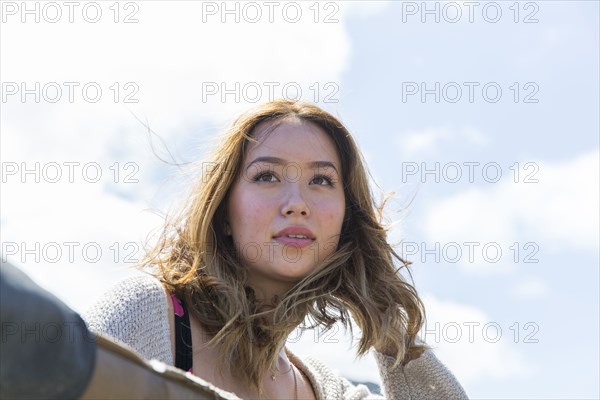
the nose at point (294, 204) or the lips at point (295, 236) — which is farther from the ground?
the nose at point (294, 204)

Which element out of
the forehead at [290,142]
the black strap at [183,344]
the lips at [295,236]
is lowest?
the black strap at [183,344]

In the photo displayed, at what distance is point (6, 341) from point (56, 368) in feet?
0.22

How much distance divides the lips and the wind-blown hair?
143 mm

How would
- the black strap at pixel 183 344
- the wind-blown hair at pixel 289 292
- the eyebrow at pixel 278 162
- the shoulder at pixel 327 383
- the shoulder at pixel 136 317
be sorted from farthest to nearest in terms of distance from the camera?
the shoulder at pixel 327 383 → the eyebrow at pixel 278 162 → the wind-blown hair at pixel 289 292 → the black strap at pixel 183 344 → the shoulder at pixel 136 317

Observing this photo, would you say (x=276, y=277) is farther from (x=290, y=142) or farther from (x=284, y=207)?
(x=290, y=142)

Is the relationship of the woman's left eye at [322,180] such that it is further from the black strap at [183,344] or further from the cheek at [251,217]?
the black strap at [183,344]

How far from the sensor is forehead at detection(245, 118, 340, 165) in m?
2.85

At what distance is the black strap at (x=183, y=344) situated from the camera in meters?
2.49

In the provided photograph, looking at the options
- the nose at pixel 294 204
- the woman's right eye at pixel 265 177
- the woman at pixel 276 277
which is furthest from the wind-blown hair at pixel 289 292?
the nose at pixel 294 204

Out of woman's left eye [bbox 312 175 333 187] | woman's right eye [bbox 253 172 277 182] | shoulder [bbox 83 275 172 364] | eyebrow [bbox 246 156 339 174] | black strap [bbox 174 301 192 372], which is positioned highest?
eyebrow [bbox 246 156 339 174]

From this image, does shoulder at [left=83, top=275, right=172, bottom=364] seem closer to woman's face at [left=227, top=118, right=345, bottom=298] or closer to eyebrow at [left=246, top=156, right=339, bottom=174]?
woman's face at [left=227, top=118, right=345, bottom=298]

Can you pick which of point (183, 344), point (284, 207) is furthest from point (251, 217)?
point (183, 344)

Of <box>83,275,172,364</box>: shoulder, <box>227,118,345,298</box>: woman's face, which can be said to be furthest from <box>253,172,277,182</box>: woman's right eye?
<box>83,275,172,364</box>: shoulder

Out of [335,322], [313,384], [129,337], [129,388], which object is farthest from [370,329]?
[129,388]
